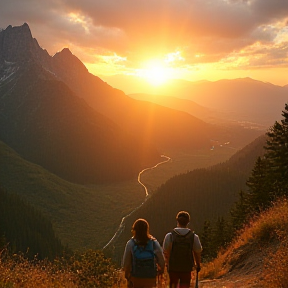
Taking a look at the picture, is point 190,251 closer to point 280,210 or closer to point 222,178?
point 280,210

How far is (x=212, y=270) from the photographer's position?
17469 millimetres

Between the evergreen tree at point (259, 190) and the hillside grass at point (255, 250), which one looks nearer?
the hillside grass at point (255, 250)

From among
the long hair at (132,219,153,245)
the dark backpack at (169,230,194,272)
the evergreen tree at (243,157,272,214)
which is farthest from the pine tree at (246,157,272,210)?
the long hair at (132,219,153,245)

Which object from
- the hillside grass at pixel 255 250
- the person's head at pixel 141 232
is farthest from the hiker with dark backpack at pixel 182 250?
the hillside grass at pixel 255 250

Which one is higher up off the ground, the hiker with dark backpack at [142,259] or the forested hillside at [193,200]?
the hiker with dark backpack at [142,259]

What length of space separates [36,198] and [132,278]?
170m

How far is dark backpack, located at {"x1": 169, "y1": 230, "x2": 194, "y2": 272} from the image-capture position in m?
9.93

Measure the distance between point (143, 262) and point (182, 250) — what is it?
5.10 ft

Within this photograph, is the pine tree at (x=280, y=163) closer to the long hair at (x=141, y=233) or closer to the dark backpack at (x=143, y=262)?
the dark backpack at (x=143, y=262)

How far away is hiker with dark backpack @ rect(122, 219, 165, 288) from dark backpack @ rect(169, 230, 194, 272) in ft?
3.02

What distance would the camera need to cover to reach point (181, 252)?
9953 millimetres

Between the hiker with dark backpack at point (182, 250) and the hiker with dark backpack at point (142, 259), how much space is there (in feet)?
2.96

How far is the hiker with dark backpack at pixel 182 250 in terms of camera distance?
9938mm

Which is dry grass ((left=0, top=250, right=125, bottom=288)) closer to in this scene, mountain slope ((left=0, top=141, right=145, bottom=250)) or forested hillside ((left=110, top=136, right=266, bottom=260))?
forested hillside ((left=110, top=136, right=266, bottom=260))
